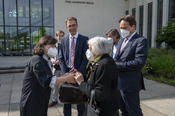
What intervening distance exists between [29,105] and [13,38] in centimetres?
1986

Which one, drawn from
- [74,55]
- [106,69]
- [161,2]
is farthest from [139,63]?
[161,2]

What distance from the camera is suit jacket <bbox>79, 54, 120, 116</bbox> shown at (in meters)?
2.08

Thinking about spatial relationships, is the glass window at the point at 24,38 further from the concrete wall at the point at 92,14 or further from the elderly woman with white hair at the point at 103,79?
the elderly woman with white hair at the point at 103,79

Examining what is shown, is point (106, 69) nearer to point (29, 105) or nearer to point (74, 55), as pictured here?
point (29, 105)

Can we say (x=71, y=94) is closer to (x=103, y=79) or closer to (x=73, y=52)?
(x=103, y=79)

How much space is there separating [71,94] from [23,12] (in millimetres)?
20237

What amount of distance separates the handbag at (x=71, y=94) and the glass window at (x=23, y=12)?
65.0ft

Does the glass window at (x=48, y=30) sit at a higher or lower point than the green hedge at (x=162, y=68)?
higher

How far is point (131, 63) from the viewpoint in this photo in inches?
108

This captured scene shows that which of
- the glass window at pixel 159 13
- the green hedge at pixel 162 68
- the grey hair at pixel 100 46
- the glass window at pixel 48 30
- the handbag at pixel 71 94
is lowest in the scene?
the green hedge at pixel 162 68

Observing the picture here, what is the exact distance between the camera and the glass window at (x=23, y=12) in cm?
2058

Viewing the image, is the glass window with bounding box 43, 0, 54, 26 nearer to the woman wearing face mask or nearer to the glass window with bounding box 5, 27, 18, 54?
the glass window with bounding box 5, 27, 18, 54

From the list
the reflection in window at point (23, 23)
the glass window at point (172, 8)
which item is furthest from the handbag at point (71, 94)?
the reflection in window at point (23, 23)

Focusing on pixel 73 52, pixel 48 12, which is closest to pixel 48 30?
pixel 48 12
